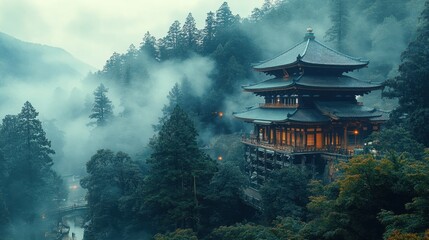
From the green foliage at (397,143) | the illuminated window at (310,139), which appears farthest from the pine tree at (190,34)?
the green foliage at (397,143)

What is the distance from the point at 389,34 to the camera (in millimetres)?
71875

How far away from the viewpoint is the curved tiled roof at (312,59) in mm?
40438

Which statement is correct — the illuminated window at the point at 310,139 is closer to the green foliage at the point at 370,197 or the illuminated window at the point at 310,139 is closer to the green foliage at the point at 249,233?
the green foliage at the point at 249,233

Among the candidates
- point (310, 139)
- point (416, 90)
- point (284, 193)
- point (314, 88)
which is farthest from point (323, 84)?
point (284, 193)

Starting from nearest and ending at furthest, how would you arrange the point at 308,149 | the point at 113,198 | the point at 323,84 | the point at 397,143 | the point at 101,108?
the point at 397,143, the point at 308,149, the point at 323,84, the point at 113,198, the point at 101,108

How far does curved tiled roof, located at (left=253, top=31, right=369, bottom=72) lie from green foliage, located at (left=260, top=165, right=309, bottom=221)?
13351 millimetres

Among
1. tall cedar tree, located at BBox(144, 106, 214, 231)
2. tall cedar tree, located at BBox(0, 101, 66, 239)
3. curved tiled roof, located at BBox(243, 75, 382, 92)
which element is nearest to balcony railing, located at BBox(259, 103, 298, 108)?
curved tiled roof, located at BBox(243, 75, 382, 92)

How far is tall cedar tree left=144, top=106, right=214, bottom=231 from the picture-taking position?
111 ft

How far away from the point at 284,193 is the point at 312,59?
1697cm

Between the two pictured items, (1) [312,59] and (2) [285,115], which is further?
(1) [312,59]

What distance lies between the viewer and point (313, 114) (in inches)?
1544

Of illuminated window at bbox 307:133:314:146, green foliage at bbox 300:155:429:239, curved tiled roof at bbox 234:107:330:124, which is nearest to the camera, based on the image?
green foliage at bbox 300:155:429:239

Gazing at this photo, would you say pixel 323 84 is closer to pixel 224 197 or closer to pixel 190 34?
pixel 224 197

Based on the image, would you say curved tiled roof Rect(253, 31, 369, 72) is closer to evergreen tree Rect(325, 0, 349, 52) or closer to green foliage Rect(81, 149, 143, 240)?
green foliage Rect(81, 149, 143, 240)
